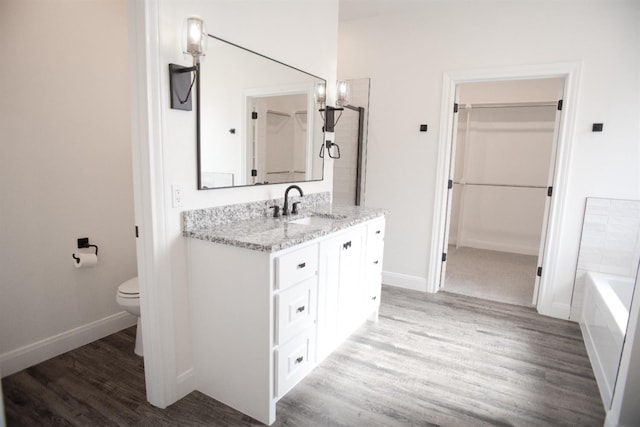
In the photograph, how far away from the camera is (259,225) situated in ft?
7.36

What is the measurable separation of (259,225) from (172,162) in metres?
0.61

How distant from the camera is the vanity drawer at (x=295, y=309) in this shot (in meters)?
1.87

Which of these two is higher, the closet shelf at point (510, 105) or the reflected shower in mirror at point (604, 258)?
the closet shelf at point (510, 105)

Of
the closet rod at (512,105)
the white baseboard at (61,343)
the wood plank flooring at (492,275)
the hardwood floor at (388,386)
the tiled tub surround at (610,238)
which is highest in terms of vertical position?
the closet rod at (512,105)

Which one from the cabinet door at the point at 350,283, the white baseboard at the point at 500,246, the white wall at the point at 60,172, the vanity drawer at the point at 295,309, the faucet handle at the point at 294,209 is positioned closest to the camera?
the vanity drawer at the point at 295,309

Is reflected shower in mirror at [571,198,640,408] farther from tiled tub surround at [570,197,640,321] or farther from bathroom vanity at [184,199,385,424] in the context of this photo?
bathroom vanity at [184,199,385,424]

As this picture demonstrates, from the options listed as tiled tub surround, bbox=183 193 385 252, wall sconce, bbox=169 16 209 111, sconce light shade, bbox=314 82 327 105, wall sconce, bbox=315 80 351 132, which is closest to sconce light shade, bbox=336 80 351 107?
wall sconce, bbox=315 80 351 132

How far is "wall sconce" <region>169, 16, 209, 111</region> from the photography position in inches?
68.8

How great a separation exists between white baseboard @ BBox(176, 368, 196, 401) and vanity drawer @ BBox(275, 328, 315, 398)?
545mm

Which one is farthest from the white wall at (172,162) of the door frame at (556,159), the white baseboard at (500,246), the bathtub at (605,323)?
the white baseboard at (500,246)

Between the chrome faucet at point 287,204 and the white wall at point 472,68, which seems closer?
the chrome faucet at point 287,204

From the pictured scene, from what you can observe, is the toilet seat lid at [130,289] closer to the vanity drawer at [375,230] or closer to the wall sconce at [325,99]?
the vanity drawer at [375,230]

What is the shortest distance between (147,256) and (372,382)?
1.48m

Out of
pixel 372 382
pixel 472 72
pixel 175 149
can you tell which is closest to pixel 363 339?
pixel 372 382
